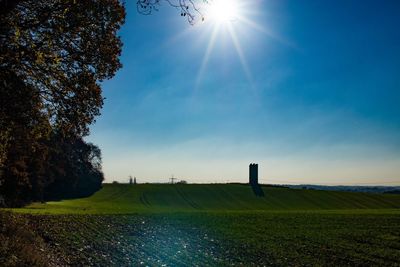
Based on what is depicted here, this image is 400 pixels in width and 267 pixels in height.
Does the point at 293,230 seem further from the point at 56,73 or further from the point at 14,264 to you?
the point at 14,264

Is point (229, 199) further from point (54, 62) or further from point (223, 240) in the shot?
point (54, 62)

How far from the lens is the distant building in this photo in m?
124

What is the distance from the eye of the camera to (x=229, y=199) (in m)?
93.7

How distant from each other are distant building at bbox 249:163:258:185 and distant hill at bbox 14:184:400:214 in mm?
12593

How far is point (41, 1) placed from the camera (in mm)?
16312

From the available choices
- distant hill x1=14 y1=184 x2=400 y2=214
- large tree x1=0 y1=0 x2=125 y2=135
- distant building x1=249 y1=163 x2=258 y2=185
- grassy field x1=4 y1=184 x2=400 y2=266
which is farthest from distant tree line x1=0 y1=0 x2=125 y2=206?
distant building x1=249 y1=163 x2=258 y2=185

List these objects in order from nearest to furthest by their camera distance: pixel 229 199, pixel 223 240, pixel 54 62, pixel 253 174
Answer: pixel 54 62 < pixel 223 240 < pixel 229 199 < pixel 253 174

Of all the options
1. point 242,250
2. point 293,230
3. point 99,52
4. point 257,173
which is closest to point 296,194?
point 257,173

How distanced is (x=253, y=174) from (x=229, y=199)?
33161mm

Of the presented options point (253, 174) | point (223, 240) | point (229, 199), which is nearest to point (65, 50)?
point (223, 240)

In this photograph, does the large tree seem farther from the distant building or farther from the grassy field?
the distant building

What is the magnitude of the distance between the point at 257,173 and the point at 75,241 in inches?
4058

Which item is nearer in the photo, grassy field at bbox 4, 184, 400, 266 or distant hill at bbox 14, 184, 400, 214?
grassy field at bbox 4, 184, 400, 266

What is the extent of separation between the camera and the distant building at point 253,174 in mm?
123625
